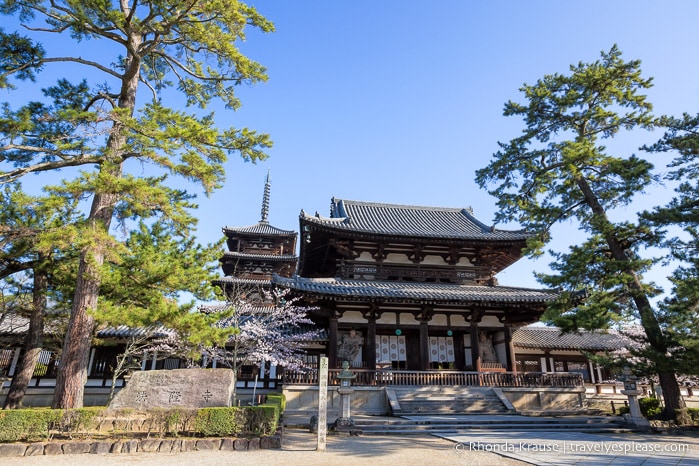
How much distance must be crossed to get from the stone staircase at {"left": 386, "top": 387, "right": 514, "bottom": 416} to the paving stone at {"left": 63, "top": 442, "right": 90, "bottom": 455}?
10148 mm

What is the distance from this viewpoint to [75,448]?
879cm

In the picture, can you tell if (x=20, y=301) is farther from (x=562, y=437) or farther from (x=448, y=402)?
(x=562, y=437)

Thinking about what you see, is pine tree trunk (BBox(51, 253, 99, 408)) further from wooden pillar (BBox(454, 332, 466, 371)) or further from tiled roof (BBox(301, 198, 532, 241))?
wooden pillar (BBox(454, 332, 466, 371))

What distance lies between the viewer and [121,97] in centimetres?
1234

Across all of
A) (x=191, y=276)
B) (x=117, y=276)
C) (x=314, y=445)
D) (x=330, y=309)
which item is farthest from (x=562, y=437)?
(x=117, y=276)

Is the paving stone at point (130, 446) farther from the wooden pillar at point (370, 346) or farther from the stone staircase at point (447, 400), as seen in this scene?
the wooden pillar at point (370, 346)

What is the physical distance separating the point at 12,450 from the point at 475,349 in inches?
679

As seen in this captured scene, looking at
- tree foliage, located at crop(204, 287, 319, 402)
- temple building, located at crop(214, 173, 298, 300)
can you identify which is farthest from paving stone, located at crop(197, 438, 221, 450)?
temple building, located at crop(214, 173, 298, 300)

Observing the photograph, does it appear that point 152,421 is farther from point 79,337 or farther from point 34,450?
point 79,337

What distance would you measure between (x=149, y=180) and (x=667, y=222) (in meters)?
15.7

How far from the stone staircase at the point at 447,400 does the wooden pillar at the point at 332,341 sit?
2.82m

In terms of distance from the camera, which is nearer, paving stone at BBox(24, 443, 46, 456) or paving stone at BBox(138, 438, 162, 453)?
paving stone at BBox(24, 443, 46, 456)

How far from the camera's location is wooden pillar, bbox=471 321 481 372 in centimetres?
1869

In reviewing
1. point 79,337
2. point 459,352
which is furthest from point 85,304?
point 459,352
